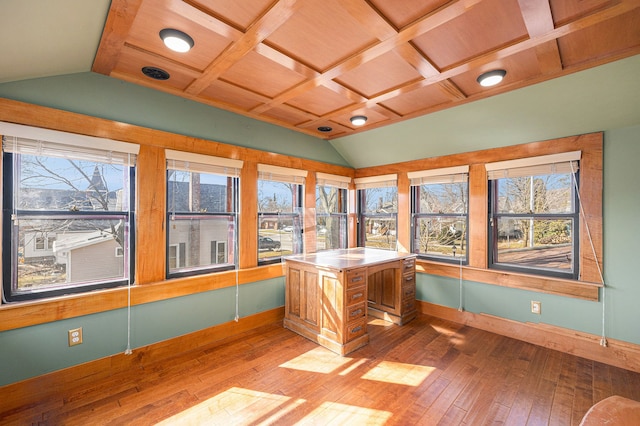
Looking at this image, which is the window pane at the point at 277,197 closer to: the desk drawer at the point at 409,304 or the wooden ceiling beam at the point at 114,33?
the wooden ceiling beam at the point at 114,33

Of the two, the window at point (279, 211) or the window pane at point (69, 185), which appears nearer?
the window pane at point (69, 185)

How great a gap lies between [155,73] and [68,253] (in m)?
1.65

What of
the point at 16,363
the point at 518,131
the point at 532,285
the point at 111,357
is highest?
the point at 518,131

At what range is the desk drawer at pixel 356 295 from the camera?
9.14 feet

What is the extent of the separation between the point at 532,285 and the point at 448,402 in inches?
70.0

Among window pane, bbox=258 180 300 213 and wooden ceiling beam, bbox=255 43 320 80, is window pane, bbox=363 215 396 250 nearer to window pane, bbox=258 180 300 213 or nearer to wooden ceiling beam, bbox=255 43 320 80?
window pane, bbox=258 180 300 213

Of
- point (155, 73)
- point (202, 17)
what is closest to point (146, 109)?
point (155, 73)

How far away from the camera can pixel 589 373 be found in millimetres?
2412

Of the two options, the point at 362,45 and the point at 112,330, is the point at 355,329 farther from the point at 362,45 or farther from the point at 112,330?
the point at 362,45

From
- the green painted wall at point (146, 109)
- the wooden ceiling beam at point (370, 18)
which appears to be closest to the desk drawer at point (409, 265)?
the green painted wall at point (146, 109)

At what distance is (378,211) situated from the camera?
4.51 meters

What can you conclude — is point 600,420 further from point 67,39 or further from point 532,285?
point 67,39

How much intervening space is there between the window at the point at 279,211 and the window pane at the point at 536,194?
2548 millimetres

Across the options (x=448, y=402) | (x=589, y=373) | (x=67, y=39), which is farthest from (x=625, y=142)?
(x=67, y=39)
